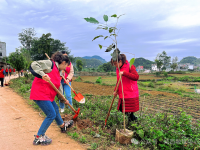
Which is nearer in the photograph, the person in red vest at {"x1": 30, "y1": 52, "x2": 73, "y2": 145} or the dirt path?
the person in red vest at {"x1": 30, "y1": 52, "x2": 73, "y2": 145}

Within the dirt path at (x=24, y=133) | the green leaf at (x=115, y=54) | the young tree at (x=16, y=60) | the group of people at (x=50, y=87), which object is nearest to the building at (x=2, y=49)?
the young tree at (x=16, y=60)

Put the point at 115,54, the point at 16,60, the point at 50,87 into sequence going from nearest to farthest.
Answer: the point at 50,87 < the point at 115,54 < the point at 16,60

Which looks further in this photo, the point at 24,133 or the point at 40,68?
the point at 24,133

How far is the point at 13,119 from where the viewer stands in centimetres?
380

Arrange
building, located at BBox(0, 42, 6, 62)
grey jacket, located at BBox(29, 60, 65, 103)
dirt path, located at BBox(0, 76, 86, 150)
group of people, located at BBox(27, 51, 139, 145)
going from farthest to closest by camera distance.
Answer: building, located at BBox(0, 42, 6, 62), dirt path, located at BBox(0, 76, 86, 150), group of people, located at BBox(27, 51, 139, 145), grey jacket, located at BBox(29, 60, 65, 103)

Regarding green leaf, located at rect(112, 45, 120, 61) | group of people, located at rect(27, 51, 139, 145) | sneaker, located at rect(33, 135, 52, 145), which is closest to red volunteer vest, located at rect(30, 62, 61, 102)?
group of people, located at rect(27, 51, 139, 145)

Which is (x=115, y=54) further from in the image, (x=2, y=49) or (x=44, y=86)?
(x=2, y=49)

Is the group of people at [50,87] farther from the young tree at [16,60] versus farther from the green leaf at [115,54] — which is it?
the young tree at [16,60]

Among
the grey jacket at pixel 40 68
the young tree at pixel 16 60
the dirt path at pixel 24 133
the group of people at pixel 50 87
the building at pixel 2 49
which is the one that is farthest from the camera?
the building at pixel 2 49

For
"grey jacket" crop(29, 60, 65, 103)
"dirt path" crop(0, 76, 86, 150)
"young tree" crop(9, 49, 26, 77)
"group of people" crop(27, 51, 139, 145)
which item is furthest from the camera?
"young tree" crop(9, 49, 26, 77)

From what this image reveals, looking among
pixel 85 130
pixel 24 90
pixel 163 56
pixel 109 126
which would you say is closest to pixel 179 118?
pixel 109 126

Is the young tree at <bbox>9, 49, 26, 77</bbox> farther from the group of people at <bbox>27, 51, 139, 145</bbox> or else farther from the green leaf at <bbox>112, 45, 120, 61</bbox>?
the green leaf at <bbox>112, 45, 120, 61</bbox>

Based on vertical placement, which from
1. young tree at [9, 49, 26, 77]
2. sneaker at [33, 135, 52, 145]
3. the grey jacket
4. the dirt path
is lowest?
the dirt path

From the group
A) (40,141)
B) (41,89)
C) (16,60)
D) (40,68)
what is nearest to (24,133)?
(40,141)
